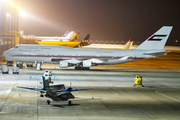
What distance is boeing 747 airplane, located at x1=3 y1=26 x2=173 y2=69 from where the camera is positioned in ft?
192

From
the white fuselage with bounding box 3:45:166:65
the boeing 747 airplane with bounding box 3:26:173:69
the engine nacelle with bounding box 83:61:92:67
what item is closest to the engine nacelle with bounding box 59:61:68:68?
the boeing 747 airplane with bounding box 3:26:173:69

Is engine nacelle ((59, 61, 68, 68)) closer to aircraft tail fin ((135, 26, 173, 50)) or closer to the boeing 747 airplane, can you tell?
the boeing 747 airplane

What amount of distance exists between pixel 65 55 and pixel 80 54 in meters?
2.79

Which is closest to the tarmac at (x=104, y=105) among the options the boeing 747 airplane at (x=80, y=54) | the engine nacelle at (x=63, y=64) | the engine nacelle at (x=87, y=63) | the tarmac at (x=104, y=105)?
the tarmac at (x=104, y=105)

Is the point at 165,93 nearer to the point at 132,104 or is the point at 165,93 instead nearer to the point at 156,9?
the point at 132,104

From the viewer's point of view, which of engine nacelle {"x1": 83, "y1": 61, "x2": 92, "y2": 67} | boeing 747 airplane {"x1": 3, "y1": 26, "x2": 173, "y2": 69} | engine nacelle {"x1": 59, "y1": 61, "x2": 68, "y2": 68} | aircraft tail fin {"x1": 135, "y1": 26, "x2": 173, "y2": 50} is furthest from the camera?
aircraft tail fin {"x1": 135, "y1": 26, "x2": 173, "y2": 50}

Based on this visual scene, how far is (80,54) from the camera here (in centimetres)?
5903

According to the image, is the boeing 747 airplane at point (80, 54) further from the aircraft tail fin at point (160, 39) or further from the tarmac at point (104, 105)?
the tarmac at point (104, 105)

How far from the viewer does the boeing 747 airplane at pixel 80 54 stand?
58562mm

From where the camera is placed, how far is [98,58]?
59.3 metres

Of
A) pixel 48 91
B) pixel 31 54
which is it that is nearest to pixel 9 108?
pixel 48 91

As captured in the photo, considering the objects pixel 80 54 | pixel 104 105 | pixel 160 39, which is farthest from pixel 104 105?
pixel 160 39

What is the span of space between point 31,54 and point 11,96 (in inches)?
1123

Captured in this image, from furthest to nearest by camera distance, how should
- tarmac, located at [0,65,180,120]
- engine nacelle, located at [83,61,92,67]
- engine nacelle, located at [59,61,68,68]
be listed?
1. engine nacelle, located at [83,61,92,67]
2. engine nacelle, located at [59,61,68,68]
3. tarmac, located at [0,65,180,120]
